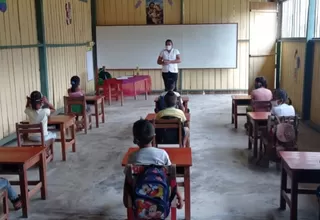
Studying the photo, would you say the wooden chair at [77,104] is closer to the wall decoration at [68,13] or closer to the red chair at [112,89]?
the red chair at [112,89]

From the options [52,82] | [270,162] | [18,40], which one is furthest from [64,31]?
[270,162]

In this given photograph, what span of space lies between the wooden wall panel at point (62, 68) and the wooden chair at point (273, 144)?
499 centimetres

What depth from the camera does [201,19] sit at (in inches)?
444

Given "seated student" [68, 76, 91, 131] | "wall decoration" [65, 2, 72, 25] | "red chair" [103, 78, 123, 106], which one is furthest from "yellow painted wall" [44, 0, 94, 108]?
"seated student" [68, 76, 91, 131]

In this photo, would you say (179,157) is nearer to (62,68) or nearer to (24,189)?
(24,189)

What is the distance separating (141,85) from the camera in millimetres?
10906

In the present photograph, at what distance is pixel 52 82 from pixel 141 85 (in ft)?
10.4

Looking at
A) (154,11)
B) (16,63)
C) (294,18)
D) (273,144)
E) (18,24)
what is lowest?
(273,144)

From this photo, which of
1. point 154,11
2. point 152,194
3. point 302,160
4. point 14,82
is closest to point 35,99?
point 14,82

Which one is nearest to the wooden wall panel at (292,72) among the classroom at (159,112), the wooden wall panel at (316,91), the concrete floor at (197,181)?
the classroom at (159,112)

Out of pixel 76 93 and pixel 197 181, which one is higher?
pixel 76 93

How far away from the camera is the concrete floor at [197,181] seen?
3.55 meters

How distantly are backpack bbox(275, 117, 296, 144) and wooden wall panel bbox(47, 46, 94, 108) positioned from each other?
5.21 meters

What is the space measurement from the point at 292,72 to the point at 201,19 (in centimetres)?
368
